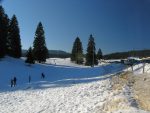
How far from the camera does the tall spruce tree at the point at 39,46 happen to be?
7888 cm

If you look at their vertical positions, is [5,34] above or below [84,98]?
above

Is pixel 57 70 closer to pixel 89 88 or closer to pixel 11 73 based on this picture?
pixel 11 73

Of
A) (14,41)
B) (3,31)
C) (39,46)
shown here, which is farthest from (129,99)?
(39,46)

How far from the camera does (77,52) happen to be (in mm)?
101312

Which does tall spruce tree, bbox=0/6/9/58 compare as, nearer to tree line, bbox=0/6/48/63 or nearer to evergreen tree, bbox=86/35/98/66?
tree line, bbox=0/6/48/63

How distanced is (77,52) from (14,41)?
30.4 m

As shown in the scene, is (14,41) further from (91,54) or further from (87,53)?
(91,54)

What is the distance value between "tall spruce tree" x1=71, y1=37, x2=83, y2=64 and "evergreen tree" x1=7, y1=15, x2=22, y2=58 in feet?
87.2

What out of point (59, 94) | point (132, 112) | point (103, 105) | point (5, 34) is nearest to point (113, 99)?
point (103, 105)

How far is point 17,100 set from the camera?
29.8 meters

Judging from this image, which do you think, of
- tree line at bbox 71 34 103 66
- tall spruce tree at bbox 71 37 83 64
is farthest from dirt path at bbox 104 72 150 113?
tall spruce tree at bbox 71 37 83 64

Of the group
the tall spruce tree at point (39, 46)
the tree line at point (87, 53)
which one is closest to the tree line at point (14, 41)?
the tall spruce tree at point (39, 46)

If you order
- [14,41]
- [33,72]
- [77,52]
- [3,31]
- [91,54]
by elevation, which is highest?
[3,31]

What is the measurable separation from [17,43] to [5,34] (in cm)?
586
